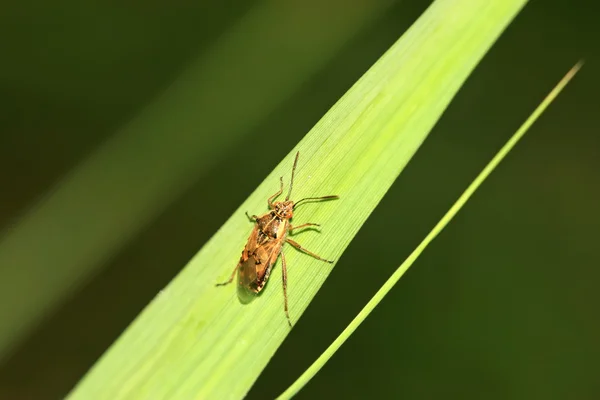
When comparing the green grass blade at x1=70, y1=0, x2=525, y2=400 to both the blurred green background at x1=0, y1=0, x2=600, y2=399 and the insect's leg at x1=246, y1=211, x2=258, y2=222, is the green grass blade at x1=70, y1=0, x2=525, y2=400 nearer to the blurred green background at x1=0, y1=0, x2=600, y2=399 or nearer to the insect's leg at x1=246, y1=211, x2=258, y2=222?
the insect's leg at x1=246, y1=211, x2=258, y2=222

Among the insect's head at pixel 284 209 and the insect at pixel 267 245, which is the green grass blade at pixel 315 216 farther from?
the insect's head at pixel 284 209

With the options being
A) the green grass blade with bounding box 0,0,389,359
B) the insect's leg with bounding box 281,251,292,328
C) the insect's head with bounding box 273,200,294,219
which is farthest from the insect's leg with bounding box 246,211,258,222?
the green grass blade with bounding box 0,0,389,359

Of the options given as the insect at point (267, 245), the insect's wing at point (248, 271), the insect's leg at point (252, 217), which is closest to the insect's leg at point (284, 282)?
the insect at point (267, 245)

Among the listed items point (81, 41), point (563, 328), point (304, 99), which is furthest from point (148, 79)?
point (563, 328)

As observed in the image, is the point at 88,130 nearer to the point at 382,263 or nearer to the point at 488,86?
the point at 382,263

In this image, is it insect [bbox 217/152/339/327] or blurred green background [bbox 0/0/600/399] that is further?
blurred green background [bbox 0/0/600/399]

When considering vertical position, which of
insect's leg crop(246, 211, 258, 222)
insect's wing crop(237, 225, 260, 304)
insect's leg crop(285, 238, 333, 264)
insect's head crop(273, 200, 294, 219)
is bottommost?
insect's wing crop(237, 225, 260, 304)
